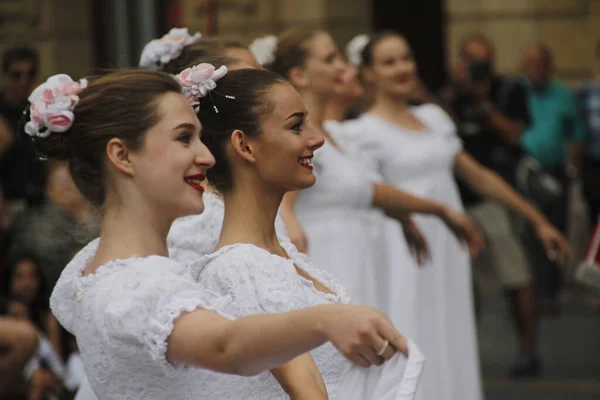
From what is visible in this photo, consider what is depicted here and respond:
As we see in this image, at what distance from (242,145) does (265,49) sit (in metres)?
2.43

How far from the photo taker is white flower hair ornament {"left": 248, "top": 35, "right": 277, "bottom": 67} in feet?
20.2

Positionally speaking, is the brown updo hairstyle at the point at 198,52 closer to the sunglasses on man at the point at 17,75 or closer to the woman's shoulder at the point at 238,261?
the woman's shoulder at the point at 238,261

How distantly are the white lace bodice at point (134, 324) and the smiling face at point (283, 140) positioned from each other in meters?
0.51

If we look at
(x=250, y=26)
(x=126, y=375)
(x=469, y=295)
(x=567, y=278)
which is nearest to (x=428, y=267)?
(x=469, y=295)

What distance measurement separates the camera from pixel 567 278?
13.4 metres

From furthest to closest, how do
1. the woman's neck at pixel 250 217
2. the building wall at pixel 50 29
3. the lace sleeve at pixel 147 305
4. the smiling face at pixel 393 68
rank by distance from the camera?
the building wall at pixel 50 29 < the smiling face at pixel 393 68 < the woman's neck at pixel 250 217 < the lace sleeve at pixel 147 305

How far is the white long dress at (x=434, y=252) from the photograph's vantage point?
7836mm

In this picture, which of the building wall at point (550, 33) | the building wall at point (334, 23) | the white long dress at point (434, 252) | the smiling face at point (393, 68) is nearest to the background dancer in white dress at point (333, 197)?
the white long dress at point (434, 252)

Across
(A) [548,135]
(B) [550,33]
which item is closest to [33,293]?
(A) [548,135]

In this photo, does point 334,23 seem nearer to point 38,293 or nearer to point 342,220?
point 38,293

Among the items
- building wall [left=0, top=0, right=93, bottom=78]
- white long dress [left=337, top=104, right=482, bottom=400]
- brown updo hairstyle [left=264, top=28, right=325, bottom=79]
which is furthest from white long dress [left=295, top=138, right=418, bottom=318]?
building wall [left=0, top=0, right=93, bottom=78]

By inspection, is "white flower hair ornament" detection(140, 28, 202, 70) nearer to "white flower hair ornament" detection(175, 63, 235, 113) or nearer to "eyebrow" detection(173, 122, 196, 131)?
"white flower hair ornament" detection(175, 63, 235, 113)

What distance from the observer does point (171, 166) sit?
3.37m

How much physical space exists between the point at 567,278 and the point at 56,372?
6998 millimetres
